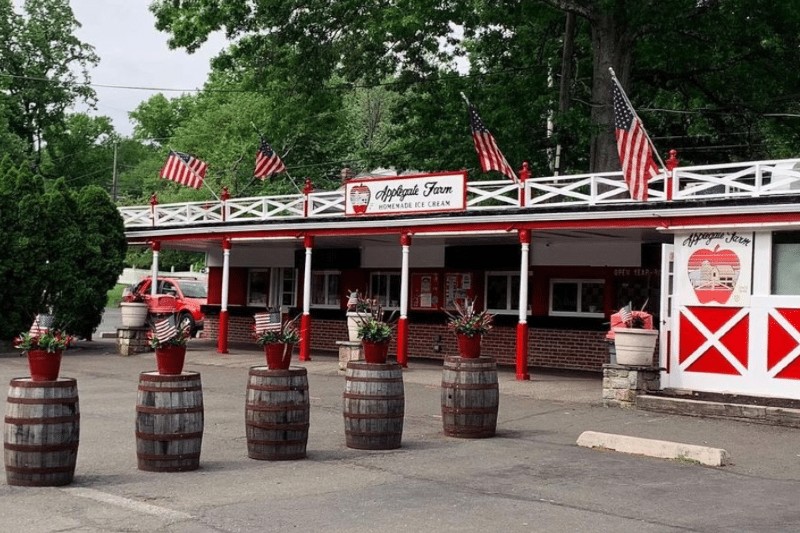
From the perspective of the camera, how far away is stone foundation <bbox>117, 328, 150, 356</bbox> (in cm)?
2645

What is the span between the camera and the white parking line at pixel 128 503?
8.52 m

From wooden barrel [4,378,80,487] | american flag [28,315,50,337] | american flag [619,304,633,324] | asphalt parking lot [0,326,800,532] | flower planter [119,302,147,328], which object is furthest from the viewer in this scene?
flower planter [119,302,147,328]

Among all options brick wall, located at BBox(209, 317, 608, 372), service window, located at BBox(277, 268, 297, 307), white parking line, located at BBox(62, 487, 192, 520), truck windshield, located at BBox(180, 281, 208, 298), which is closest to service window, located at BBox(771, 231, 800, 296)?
brick wall, located at BBox(209, 317, 608, 372)

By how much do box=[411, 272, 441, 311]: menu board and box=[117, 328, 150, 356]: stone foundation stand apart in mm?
6793

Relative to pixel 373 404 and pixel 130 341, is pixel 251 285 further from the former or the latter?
pixel 373 404

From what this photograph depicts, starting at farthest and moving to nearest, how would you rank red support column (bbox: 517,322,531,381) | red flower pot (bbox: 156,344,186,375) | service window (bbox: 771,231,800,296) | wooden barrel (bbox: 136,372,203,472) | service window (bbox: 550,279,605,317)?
service window (bbox: 550,279,605,317) → red support column (bbox: 517,322,531,381) → service window (bbox: 771,231,800,296) → red flower pot (bbox: 156,344,186,375) → wooden barrel (bbox: 136,372,203,472)

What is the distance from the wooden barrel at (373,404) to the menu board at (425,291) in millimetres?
14394

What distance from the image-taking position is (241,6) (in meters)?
27.6

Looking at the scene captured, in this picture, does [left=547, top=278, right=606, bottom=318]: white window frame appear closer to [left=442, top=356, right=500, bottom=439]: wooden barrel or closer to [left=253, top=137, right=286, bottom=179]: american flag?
[left=253, top=137, right=286, bottom=179]: american flag

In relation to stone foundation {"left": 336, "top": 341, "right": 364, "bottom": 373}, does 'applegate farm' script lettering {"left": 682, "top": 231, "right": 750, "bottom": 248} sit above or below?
above

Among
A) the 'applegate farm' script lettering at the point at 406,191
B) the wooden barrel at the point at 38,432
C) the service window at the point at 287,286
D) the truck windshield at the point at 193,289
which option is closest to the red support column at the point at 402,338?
the 'applegate farm' script lettering at the point at 406,191

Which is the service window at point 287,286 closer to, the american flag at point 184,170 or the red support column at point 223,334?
the american flag at point 184,170

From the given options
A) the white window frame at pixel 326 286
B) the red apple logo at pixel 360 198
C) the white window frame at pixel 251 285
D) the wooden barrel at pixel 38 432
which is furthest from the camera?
the white window frame at pixel 251 285

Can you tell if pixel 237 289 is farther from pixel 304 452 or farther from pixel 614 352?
pixel 304 452
